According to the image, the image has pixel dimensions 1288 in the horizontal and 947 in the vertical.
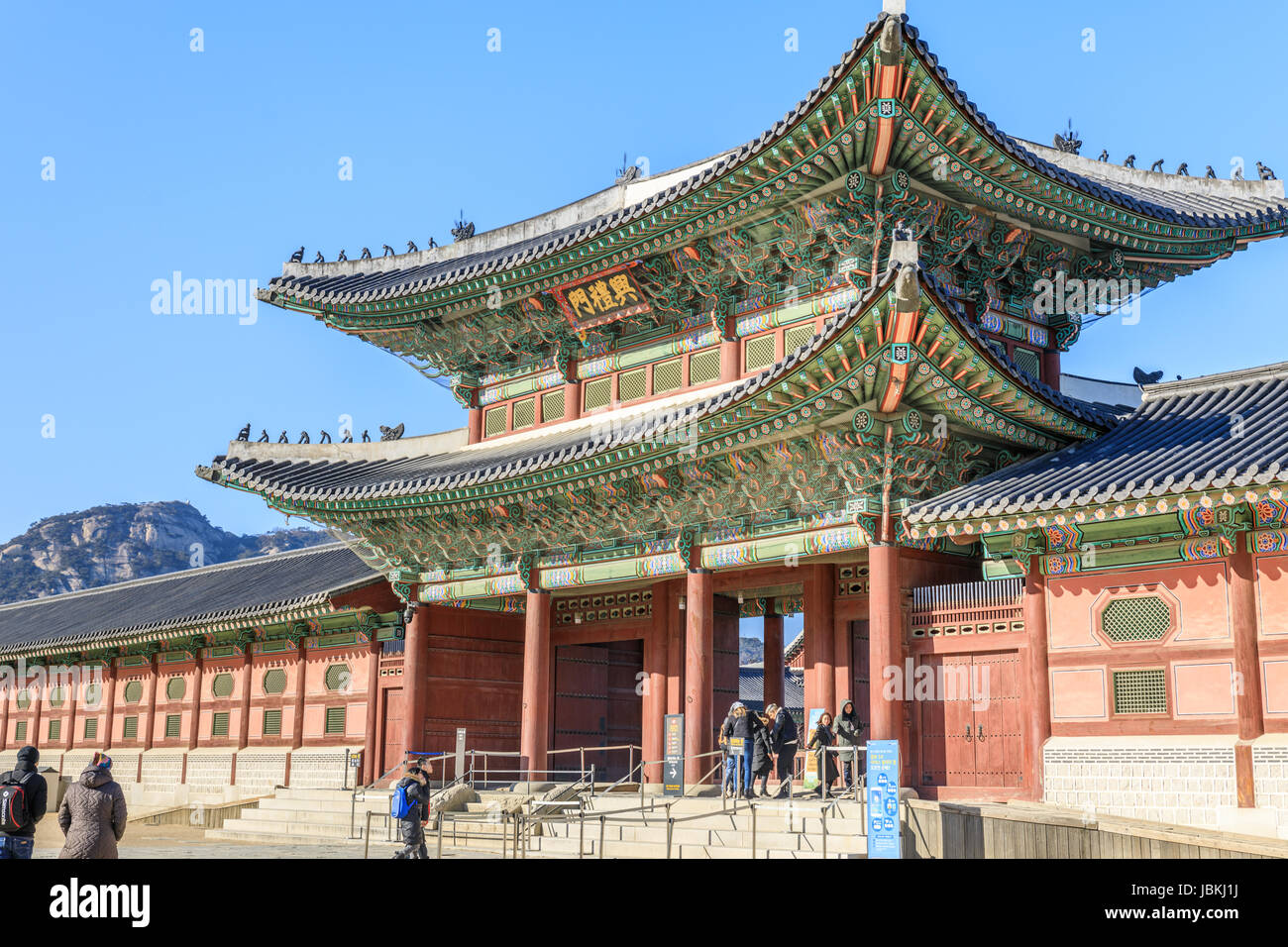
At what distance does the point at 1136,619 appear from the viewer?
17656mm

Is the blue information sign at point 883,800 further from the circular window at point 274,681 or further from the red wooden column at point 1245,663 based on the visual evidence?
the circular window at point 274,681

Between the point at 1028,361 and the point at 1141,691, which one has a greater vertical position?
the point at 1028,361

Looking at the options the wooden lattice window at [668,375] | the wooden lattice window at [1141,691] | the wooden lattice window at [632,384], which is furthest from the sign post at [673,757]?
the wooden lattice window at [1141,691]

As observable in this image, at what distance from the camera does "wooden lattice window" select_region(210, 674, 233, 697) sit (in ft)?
110

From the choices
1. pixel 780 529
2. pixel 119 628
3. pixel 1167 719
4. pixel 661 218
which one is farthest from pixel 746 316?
pixel 119 628

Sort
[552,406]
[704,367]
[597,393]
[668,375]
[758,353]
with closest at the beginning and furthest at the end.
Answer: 1. [758,353]
2. [704,367]
3. [668,375]
4. [597,393]
5. [552,406]

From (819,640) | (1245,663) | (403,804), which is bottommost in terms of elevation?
(403,804)

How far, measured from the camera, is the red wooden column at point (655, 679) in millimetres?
24625

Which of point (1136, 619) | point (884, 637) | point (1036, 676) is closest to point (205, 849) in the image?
point (884, 637)

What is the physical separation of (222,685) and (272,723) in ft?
8.59

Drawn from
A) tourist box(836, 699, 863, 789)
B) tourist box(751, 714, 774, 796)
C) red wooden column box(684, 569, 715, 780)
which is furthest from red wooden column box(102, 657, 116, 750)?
tourist box(836, 699, 863, 789)

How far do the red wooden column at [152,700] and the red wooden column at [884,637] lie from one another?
23.6 metres

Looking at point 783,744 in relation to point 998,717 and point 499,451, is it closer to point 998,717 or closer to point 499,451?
point 998,717

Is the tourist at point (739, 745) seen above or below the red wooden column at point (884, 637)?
below
